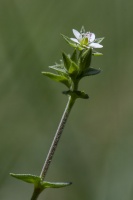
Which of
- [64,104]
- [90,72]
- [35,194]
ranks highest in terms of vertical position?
[64,104]

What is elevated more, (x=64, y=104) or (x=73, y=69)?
(x=64, y=104)

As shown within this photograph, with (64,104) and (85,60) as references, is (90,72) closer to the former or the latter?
(85,60)

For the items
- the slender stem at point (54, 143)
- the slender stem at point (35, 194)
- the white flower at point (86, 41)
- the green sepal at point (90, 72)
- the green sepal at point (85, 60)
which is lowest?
the slender stem at point (35, 194)

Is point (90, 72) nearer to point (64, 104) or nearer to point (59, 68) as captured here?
point (59, 68)

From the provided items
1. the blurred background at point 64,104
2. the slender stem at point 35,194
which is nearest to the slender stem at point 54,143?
the slender stem at point 35,194

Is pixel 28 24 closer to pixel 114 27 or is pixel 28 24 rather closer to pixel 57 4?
pixel 57 4

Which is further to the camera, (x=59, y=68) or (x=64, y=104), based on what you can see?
(x=64, y=104)

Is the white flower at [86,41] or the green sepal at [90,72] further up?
the white flower at [86,41]

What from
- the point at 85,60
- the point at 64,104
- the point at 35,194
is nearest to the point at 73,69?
the point at 85,60

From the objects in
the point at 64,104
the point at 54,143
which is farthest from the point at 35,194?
the point at 64,104

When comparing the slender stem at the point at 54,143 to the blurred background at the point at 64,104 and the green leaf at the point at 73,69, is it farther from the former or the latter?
the blurred background at the point at 64,104
